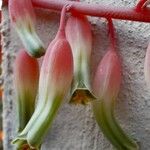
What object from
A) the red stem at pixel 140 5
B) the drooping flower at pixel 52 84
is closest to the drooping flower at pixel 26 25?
the drooping flower at pixel 52 84

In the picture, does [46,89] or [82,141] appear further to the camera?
[82,141]

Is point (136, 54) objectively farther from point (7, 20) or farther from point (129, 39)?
point (7, 20)

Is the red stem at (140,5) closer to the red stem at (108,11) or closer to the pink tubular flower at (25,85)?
the red stem at (108,11)

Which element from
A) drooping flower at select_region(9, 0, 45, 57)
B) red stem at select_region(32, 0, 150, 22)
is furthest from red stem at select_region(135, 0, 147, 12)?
drooping flower at select_region(9, 0, 45, 57)

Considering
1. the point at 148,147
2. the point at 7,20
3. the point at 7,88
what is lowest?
the point at 148,147

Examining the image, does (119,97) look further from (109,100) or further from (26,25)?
(26,25)

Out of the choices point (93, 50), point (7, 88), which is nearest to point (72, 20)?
point (93, 50)

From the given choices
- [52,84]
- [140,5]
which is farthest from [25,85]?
[140,5]
